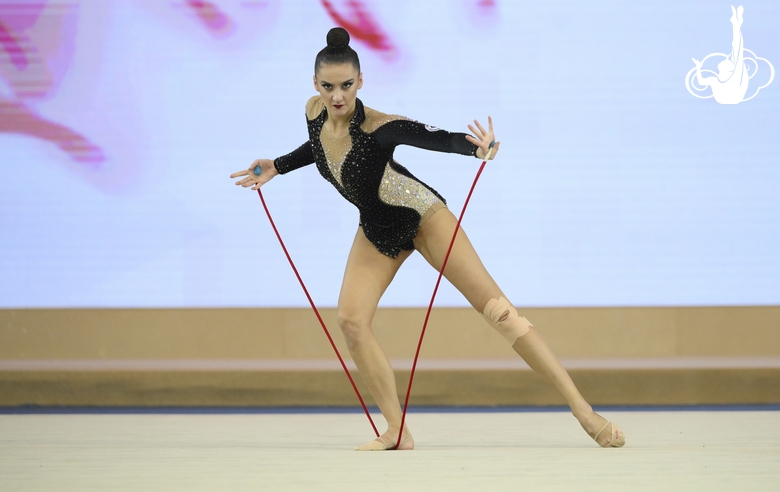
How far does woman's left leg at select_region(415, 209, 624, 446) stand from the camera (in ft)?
7.42

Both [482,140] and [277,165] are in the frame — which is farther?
[277,165]

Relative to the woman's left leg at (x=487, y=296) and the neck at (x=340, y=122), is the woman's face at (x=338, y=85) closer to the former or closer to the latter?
the neck at (x=340, y=122)

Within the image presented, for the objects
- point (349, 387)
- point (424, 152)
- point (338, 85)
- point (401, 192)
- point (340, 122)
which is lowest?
point (349, 387)

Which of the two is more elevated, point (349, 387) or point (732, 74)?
point (732, 74)

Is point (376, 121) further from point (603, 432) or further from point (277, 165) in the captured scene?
point (603, 432)

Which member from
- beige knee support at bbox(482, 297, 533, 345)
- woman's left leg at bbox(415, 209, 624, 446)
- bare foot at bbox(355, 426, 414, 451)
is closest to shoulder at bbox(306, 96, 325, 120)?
woman's left leg at bbox(415, 209, 624, 446)

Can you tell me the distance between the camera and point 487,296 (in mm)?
2324

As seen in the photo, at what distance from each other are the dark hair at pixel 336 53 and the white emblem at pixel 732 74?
85.6 inches

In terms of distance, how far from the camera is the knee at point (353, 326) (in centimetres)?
231

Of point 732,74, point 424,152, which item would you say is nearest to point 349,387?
point 424,152

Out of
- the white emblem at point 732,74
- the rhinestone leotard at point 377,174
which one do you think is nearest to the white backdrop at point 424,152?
the white emblem at point 732,74

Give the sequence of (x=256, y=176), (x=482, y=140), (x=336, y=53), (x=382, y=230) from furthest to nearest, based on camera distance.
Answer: (x=256, y=176), (x=382, y=230), (x=336, y=53), (x=482, y=140)

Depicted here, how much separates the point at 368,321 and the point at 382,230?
24 cm

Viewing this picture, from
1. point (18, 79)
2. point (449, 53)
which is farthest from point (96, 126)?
point (449, 53)
